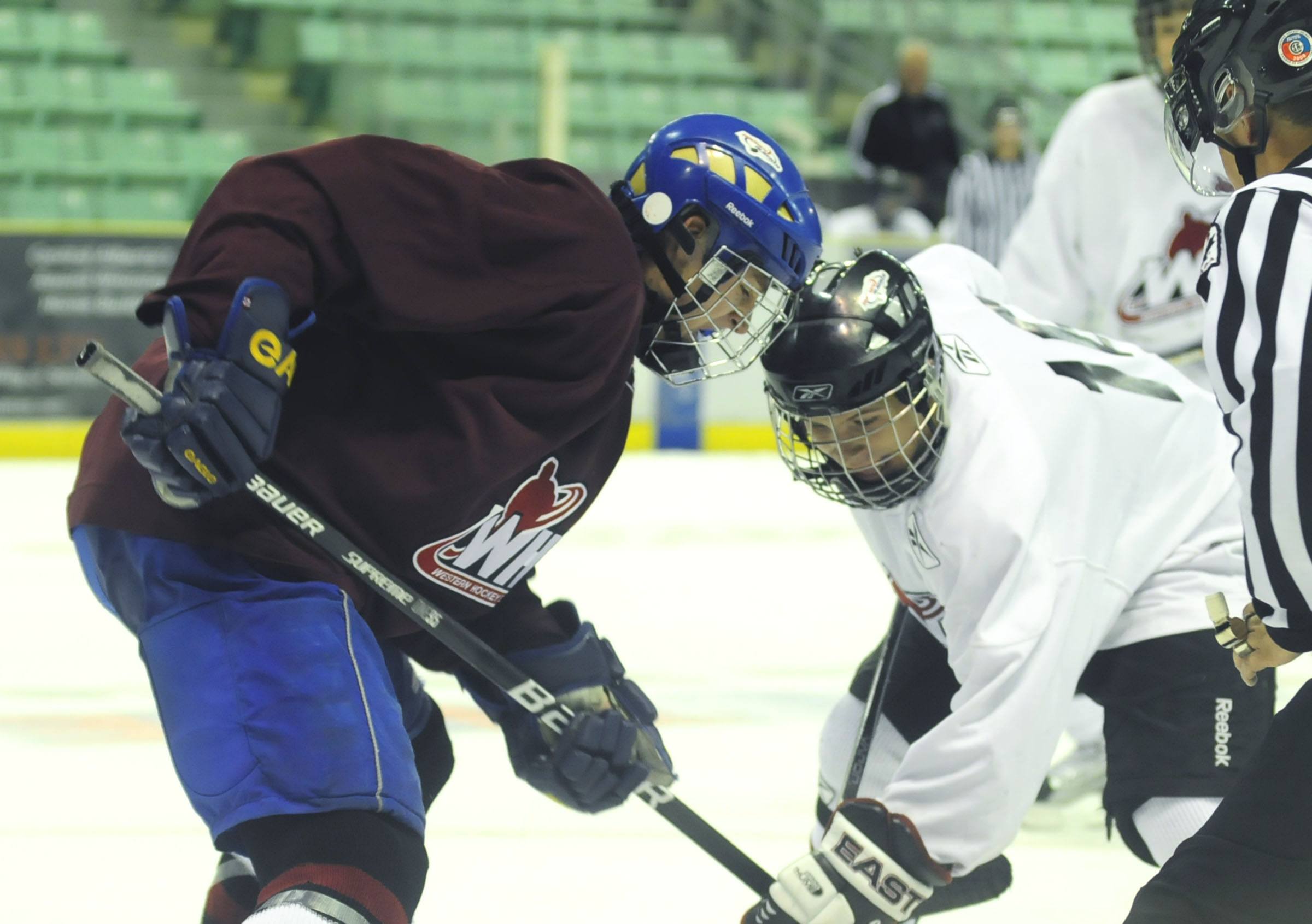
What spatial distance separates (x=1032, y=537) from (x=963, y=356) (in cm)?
30

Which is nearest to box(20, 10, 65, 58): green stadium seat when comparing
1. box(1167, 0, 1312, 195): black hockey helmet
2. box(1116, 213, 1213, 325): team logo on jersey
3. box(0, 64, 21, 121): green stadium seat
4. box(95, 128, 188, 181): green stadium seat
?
box(0, 64, 21, 121): green stadium seat

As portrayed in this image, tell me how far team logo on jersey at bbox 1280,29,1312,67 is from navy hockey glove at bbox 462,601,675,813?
993mm

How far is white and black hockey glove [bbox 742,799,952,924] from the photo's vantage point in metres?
1.73

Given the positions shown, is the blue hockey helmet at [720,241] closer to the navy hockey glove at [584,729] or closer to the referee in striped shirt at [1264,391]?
the navy hockey glove at [584,729]

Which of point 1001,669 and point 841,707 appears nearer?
point 1001,669

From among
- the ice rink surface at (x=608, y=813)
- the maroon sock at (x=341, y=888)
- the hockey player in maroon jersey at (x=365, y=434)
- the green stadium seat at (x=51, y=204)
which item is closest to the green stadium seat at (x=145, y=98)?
the green stadium seat at (x=51, y=204)

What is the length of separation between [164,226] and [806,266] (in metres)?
6.19

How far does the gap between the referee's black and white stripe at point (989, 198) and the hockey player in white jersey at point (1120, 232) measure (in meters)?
4.32

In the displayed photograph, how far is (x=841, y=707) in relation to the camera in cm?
225

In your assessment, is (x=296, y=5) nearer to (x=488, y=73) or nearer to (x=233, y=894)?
(x=488, y=73)

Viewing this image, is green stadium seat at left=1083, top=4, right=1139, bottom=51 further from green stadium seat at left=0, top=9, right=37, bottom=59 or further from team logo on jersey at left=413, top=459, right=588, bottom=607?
team logo on jersey at left=413, top=459, right=588, bottom=607

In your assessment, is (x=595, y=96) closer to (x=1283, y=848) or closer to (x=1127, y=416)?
(x=1127, y=416)

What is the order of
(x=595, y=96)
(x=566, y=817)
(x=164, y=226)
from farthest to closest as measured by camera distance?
(x=595, y=96), (x=164, y=226), (x=566, y=817)

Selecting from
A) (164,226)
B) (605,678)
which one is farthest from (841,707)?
(164,226)
